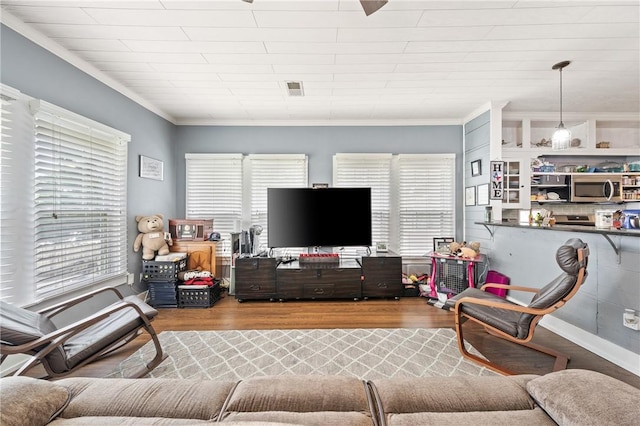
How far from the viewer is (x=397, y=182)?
4242 mm

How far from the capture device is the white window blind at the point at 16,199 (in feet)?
6.37

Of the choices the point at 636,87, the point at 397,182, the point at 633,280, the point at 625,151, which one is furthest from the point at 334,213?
the point at 625,151

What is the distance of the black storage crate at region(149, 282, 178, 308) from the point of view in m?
3.38

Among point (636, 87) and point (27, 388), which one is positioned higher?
point (636, 87)

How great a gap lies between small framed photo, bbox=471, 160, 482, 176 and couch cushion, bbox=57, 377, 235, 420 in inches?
157

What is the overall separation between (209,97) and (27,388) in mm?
3270

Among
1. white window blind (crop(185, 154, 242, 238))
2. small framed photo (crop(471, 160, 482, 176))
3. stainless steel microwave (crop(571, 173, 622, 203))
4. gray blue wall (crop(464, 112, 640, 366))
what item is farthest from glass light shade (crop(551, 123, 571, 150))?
white window blind (crop(185, 154, 242, 238))

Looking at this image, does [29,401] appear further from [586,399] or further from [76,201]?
[76,201]

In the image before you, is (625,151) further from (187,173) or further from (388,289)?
(187,173)

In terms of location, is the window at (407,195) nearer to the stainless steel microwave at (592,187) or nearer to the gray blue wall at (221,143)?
the gray blue wall at (221,143)

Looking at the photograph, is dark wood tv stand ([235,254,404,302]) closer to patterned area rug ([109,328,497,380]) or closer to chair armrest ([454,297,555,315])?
patterned area rug ([109,328,497,380])

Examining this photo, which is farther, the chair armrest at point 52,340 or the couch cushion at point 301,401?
the chair armrest at point 52,340

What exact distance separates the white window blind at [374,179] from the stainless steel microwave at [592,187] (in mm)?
2843

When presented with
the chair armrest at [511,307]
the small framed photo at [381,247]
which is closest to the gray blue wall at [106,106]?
the small framed photo at [381,247]
